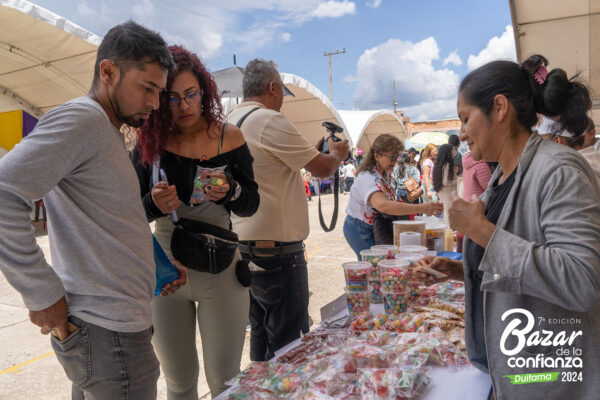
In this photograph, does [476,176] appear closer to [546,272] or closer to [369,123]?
[546,272]

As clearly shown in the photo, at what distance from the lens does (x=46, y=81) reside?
35.4ft

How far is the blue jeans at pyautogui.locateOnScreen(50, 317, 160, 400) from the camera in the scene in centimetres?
122

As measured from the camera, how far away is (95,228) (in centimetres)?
123

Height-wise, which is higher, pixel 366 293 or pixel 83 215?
pixel 83 215

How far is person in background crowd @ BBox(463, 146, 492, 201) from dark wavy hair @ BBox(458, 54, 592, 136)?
102 inches

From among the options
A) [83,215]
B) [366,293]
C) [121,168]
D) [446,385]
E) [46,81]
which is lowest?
[446,385]

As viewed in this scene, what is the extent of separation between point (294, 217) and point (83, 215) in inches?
48.9

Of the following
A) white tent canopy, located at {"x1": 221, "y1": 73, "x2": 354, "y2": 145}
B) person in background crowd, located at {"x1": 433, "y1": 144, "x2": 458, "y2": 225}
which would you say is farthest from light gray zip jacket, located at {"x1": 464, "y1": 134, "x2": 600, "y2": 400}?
white tent canopy, located at {"x1": 221, "y1": 73, "x2": 354, "y2": 145}

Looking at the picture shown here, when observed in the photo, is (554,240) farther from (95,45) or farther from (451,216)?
(95,45)

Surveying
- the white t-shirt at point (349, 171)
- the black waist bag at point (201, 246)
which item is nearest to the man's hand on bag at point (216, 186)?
the black waist bag at point (201, 246)

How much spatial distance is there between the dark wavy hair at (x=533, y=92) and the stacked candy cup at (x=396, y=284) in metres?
0.85

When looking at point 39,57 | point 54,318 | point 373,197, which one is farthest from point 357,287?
point 39,57

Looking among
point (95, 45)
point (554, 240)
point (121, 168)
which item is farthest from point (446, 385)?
point (95, 45)

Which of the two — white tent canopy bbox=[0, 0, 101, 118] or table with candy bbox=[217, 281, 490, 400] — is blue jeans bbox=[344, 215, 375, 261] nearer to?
table with candy bbox=[217, 281, 490, 400]
